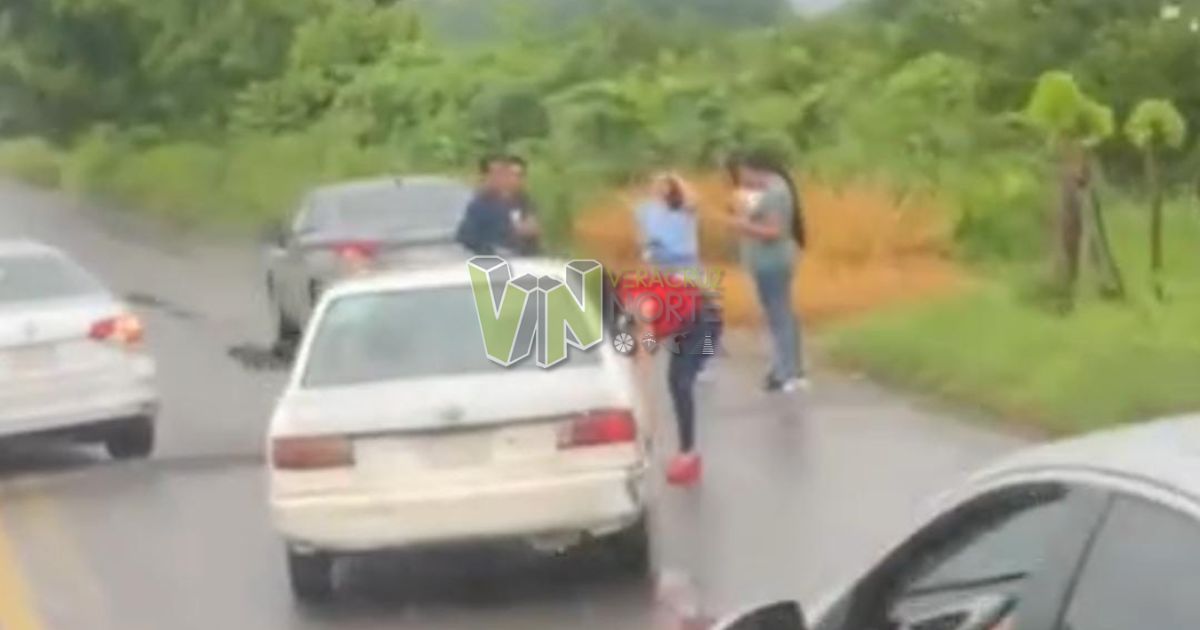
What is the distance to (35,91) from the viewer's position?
52.8m

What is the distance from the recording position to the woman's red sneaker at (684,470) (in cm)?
1409

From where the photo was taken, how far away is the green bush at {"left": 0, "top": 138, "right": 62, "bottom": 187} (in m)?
58.7

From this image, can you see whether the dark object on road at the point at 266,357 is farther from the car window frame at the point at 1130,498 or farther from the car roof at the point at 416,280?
the car window frame at the point at 1130,498

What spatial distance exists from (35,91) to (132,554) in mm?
41246

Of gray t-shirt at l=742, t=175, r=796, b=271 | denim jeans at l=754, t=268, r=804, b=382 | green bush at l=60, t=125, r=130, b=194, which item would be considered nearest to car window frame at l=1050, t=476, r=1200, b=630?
gray t-shirt at l=742, t=175, r=796, b=271

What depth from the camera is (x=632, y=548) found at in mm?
11555

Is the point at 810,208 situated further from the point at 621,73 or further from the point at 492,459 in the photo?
the point at 492,459

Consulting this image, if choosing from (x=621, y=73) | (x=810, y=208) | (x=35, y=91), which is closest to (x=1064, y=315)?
(x=810, y=208)

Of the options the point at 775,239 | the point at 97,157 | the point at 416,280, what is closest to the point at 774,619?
the point at 416,280

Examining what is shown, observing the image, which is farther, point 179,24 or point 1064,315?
point 179,24

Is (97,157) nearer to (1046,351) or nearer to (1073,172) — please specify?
(1073,172)

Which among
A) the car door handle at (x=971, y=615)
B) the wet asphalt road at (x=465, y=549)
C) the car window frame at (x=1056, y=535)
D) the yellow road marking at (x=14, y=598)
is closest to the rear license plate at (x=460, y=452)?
the wet asphalt road at (x=465, y=549)

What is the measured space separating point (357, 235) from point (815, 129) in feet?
34.5

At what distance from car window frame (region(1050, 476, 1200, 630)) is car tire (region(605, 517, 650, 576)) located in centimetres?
670
